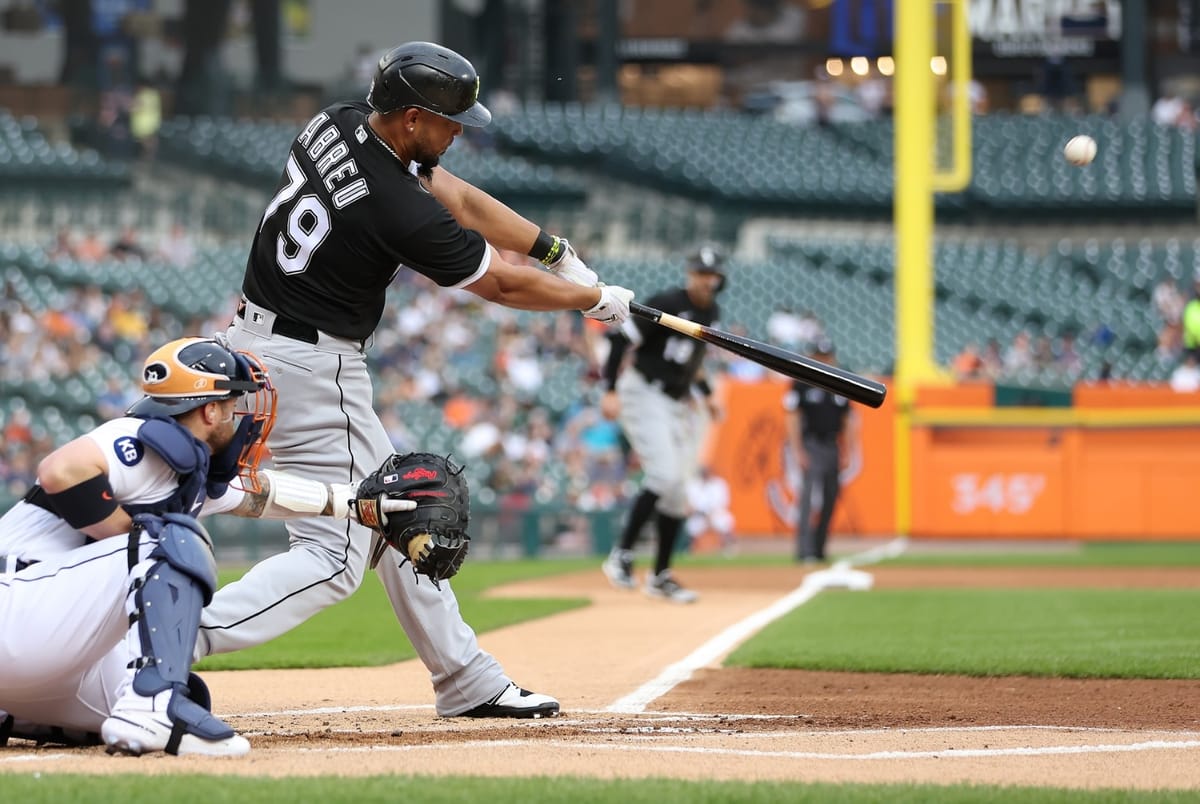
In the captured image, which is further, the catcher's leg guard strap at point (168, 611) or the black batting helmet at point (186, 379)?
the black batting helmet at point (186, 379)

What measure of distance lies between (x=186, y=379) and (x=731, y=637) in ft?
13.6

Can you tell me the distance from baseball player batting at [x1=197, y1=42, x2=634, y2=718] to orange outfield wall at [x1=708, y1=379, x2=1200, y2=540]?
12.2m

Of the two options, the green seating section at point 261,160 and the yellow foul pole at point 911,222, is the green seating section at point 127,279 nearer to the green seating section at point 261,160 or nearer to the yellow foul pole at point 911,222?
the green seating section at point 261,160

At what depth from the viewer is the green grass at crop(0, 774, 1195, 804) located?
3.29m

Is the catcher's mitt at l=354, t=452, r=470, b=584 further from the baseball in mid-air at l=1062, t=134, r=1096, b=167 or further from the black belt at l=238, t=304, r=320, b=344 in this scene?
the baseball in mid-air at l=1062, t=134, r=1096, b=167

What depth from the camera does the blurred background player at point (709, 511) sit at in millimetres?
16531

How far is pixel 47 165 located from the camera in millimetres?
24125

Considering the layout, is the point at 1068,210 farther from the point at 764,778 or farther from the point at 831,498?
the point at 764,778

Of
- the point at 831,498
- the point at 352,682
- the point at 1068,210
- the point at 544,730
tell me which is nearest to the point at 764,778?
the point at 544,730

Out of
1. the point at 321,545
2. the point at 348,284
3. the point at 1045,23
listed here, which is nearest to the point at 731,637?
the point at 321,545

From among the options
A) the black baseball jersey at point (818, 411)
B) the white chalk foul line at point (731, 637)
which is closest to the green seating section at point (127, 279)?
the black baseball jersey at point (818, 411)

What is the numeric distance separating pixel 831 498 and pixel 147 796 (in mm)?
10391

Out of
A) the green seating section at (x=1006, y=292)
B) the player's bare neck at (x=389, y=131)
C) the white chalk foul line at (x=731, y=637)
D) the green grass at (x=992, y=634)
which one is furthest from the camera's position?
the green seating section at (x=1006, y=292)

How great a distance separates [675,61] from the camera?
1368 inches
